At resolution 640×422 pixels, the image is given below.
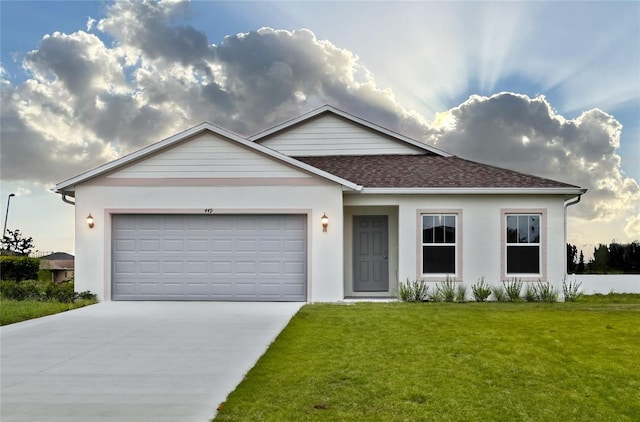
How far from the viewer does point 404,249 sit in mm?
15336

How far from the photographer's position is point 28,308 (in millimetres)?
13281

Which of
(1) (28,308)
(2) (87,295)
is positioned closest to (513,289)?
(2) (87,295)

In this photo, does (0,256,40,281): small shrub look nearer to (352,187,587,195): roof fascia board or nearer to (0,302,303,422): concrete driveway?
(0,302,303,422): concrete driveway

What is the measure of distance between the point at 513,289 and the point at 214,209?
8.47m

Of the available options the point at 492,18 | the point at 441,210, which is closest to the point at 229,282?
the point at 441,210

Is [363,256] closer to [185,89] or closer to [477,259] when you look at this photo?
[477,259]

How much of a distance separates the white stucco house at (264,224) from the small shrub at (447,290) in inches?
7.7

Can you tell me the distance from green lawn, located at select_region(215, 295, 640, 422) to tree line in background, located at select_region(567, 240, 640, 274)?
1623cm

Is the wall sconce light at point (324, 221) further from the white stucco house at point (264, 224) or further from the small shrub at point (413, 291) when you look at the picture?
the small shrub at point (413, 291)

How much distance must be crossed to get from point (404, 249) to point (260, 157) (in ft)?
15.5

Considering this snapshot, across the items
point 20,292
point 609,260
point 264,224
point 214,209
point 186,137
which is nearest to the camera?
point 186,137

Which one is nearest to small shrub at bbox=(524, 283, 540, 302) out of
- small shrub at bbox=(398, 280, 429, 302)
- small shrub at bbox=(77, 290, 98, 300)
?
small shrub at bbox=(398, 280, 429, 302)

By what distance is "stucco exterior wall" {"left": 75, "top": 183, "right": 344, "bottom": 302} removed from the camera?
14734mm

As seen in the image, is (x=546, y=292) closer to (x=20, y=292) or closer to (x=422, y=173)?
(x=422, y=173)
